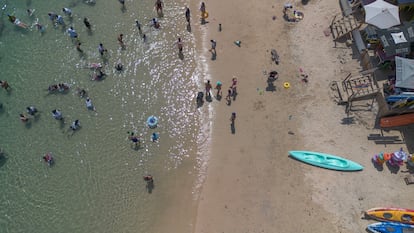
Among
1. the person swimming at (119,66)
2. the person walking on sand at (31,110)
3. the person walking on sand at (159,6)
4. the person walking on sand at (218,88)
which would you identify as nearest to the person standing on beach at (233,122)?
the person walking on sand at (218,88)

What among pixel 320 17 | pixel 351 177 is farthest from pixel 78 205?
pixel 320 17

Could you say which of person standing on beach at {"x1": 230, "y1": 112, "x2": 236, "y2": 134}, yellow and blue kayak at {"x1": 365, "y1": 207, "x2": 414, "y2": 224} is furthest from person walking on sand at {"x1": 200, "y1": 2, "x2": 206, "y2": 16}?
yellow and blue kayak at {"x1": 365, "y1": 207, "x2": 414, "y2": 224}

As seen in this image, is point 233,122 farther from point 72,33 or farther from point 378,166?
point 72,33

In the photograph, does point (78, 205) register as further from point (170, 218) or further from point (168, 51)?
point (168, 51)

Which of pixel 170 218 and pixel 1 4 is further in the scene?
pixel 1 4

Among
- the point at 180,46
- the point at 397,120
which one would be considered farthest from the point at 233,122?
the point at 397,120

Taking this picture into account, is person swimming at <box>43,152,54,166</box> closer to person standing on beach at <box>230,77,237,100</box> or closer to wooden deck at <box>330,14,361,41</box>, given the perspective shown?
person standing on beach at <box>230,77,237,100</box>
